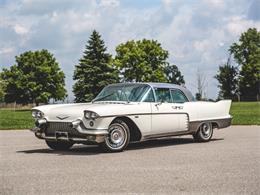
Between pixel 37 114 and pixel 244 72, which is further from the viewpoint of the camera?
pixel 244 72

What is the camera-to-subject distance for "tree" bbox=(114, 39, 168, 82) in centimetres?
6850

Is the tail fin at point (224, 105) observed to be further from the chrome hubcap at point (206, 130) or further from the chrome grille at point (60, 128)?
the chrome grille at point (60, 128)

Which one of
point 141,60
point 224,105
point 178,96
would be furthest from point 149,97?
point 141,60

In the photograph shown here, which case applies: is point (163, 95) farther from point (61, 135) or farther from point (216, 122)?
point (61, 135)

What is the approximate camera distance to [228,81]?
89312 millimetres

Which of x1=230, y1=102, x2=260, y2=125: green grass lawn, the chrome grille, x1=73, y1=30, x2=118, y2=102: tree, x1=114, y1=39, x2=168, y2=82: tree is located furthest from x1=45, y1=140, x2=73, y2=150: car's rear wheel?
x1=114, y1=39, x2=168, y2=82: tree

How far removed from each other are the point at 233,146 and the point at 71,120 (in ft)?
12.3

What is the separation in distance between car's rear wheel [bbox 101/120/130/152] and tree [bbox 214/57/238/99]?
80.0m

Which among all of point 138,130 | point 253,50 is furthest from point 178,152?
point 253,50

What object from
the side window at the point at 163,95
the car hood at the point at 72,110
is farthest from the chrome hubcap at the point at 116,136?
the side window at the point at 163,95

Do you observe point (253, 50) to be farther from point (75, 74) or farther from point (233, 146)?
point (233, 146)

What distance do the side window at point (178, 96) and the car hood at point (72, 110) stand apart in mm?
1603

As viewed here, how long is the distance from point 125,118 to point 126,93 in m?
0.86

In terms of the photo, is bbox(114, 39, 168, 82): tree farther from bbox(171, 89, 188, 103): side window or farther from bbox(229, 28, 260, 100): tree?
bbox(171, 89, 188, 103): side window
